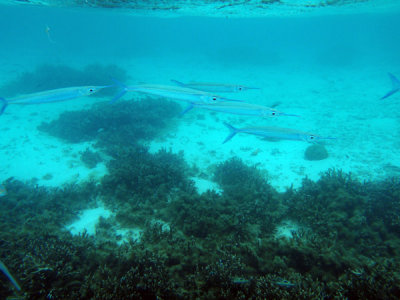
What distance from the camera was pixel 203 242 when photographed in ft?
12.2

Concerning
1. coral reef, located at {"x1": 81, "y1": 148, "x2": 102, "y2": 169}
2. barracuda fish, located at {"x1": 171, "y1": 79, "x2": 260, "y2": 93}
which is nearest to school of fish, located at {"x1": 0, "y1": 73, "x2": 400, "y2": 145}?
barracuda fish, located at {"x1": 171, "y1": 79, "x2": 260, "y2": 93}

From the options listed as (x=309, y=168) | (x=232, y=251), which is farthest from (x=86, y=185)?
(x=309, y=168)

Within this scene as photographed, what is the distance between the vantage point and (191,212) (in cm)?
437

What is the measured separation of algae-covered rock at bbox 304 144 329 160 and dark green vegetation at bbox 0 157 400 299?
7.65ft

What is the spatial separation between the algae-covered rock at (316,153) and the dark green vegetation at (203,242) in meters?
2.33

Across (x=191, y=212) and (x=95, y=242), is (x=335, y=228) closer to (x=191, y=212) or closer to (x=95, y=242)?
(x=191, y=212)

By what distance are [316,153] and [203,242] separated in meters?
7.20

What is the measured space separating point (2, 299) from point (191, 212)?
10.2 ft

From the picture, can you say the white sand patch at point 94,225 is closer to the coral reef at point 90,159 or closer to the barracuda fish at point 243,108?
the coral reef at point 90,159

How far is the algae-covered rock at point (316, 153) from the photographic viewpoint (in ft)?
27.9

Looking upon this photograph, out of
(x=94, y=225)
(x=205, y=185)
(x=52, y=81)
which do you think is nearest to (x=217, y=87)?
(x=205, y=185)

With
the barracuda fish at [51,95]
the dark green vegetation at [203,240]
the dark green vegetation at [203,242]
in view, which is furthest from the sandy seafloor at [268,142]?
the barracuda fish at [51,95]

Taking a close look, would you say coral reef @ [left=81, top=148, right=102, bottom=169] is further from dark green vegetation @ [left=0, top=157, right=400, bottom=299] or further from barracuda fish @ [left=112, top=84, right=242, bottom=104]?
barracuda fish @ [left=112, top=84, right=242, bottom=104]

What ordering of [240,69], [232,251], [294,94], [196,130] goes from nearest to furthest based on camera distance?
[232,251] < [196,130] < [294,94] < [240,69]
